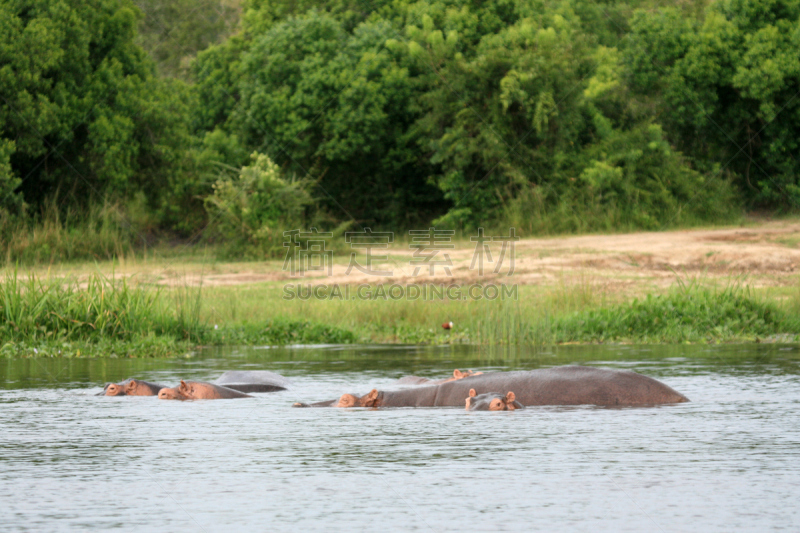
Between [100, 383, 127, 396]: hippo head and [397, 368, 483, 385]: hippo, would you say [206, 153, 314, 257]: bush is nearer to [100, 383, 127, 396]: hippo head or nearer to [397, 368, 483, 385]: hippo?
[100, 383, 127, 396]: hippo head

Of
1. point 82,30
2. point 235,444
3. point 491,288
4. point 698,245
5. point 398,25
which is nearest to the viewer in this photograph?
point 235,444

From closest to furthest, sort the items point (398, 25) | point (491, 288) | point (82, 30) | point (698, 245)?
1. point (491, 288)
2. point (698, 245)
3. point (82, 30)
4. point (398, 25)

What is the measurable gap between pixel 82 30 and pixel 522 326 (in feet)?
50.9

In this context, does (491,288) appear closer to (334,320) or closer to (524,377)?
(334,320)

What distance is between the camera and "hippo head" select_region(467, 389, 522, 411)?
7164 millimetres

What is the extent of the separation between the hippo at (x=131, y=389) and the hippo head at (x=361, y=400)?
5.37ft

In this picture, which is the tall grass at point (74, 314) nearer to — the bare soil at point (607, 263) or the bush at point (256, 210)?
the bare soil at point (607, 263)

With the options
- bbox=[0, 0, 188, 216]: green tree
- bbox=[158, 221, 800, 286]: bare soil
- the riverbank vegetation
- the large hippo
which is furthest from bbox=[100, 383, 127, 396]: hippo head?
bbox=[0, 0, 188, 216]: green tree

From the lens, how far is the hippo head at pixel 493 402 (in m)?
7.16

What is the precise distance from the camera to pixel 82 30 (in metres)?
24.1

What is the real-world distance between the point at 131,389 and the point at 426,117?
69.6 feet

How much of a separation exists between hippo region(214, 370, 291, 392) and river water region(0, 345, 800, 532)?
0.19 metres

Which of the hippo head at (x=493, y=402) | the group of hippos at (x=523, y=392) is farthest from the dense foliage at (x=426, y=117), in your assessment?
the hippo head at (x=493, y=402)

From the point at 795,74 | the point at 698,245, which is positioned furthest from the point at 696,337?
the point at 795,74
